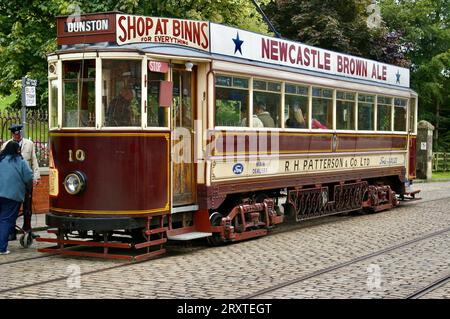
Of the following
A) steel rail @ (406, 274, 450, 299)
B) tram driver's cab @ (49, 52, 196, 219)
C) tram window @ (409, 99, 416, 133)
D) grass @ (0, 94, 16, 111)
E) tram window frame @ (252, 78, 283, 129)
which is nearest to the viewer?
steel rail @ (406, 274, 450, 299)

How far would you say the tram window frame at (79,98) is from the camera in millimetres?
9812

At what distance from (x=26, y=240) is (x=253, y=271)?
13.5 feet

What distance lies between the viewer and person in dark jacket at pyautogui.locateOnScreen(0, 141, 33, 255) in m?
10.3

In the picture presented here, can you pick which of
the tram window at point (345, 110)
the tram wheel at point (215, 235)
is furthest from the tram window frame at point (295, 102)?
the tram wheel at point (215, 235)

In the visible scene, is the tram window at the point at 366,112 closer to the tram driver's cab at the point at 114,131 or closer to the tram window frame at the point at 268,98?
the tram window frame at the point at 268,98

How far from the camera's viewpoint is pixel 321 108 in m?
14.2

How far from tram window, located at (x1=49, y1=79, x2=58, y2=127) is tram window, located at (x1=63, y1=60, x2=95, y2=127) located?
0.21 m

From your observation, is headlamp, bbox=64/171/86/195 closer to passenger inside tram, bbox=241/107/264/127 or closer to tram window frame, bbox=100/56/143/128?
tram window frame, bbox=100/56/143/128

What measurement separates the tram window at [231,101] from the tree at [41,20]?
740cm

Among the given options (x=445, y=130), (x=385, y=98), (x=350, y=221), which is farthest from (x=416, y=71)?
(x=350, y=221)

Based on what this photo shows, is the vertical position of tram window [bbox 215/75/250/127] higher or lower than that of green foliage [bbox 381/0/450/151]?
lower

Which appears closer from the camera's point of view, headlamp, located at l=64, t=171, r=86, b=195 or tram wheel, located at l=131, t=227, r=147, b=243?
headlamp, located at l=64, t=171, r=86, b=195

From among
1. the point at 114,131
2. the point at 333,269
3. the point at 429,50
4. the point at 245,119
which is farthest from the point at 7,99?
the point at 429,50

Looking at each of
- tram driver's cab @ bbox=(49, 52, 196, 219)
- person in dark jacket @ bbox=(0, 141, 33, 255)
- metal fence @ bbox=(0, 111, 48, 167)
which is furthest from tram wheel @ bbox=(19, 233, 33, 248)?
metal fence @ bbox=(0, 111, 48, 167)
